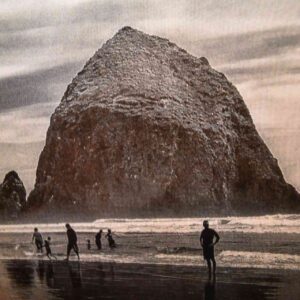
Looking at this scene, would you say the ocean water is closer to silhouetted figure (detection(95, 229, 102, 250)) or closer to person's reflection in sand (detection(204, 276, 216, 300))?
silhouetted figure (detection(95, 229, 102, 250))

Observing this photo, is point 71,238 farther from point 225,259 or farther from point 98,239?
point 225,259

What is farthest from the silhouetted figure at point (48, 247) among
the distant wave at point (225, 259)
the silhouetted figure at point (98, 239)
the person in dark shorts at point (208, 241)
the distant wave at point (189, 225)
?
the person in dark shorts at point (208, 241)

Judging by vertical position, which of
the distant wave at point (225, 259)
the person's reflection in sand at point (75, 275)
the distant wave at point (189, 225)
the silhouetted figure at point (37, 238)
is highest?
the distant wave at point (189, 225)

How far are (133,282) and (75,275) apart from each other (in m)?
0.63

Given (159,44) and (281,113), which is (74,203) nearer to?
(159,44)

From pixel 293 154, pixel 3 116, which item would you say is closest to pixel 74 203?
pixel 3 116

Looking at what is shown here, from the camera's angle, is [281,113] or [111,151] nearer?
[281,113]

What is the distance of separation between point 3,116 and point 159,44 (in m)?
1.54

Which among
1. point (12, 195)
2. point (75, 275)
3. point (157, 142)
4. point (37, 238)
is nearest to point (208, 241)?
point (157, 142)

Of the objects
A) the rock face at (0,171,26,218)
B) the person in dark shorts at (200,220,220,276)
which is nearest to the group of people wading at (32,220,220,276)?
the person in dark shorts at (200,220,220,276)

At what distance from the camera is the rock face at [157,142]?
4547mm

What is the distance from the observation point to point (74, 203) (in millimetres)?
4918

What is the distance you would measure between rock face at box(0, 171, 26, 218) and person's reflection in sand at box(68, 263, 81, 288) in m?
0.60

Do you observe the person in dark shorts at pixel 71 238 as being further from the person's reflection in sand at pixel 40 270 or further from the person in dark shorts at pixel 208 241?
the person in dark shorts at pixel 208 241
